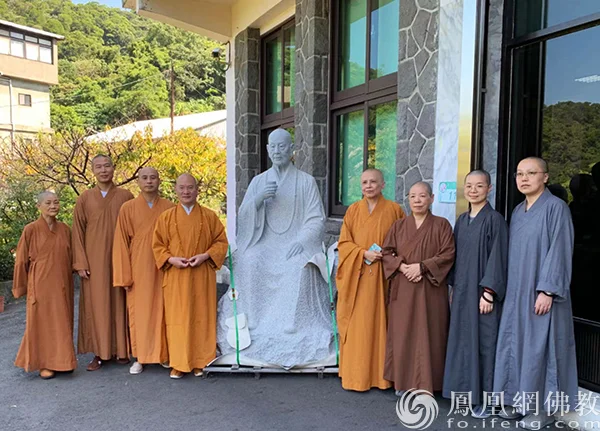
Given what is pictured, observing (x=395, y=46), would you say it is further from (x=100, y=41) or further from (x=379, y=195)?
(x=100, y=41)

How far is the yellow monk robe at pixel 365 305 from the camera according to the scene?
351 centimetres

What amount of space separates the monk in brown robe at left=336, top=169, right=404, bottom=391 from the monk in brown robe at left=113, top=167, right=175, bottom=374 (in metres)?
1.46

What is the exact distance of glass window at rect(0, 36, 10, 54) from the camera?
21.8 m

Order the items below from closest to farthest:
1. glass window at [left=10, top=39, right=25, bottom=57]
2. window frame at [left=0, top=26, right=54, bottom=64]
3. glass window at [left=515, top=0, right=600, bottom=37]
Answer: glass window at [left=515, top=0, right=600, bottom=37], window frame at [left=0, top=26, right=54, bottom=64], glass window at [left=10, top=39, right=25, bottom=57]

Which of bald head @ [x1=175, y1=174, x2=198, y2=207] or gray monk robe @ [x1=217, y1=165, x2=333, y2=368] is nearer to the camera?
bald head @ [x1=175, y1=174, x2=198, y2=207]

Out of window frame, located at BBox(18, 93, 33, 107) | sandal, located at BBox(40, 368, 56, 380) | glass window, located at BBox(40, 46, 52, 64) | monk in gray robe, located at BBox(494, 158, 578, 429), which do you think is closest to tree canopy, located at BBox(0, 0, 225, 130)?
window frame, located at BBox(18, 93, 33, 107)

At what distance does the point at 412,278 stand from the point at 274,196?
1.50 m

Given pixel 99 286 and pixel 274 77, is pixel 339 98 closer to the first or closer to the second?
pixel 274 77

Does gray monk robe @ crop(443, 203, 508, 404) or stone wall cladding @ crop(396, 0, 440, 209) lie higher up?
stone wall cladding @ crop(396, 0, 440, 209)

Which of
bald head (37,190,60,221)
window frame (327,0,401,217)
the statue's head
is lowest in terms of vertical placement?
bald head (37,190,60,221)

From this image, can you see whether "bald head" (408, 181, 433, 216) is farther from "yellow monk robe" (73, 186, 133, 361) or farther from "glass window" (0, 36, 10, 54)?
"glass window" (0, 36, 10, 54)

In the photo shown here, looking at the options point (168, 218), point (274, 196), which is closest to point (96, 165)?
point (168, 218)

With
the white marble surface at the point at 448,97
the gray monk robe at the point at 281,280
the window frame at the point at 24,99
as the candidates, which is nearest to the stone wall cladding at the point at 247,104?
the gray monk robe at the point at 281,280

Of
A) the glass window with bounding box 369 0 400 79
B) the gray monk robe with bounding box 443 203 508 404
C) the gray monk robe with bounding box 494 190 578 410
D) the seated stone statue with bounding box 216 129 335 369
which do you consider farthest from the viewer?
the glass window with bounding box 369 0 400 79
